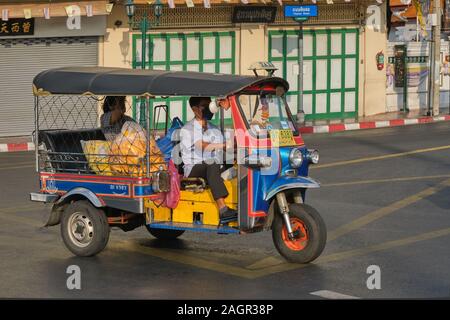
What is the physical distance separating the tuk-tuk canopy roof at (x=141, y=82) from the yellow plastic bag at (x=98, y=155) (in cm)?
67

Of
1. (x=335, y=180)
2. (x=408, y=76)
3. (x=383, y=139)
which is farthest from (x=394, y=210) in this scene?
(x=408, y=76)

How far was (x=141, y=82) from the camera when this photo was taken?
35.4 feet

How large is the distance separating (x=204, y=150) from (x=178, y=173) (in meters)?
0.41

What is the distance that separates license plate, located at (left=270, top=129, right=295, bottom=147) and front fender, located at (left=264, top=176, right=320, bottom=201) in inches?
15.7

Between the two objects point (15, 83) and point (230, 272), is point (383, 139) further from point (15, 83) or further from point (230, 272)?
point (230, 272)

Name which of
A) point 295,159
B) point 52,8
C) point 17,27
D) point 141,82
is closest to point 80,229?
point 141,82

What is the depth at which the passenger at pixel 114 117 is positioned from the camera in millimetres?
11719

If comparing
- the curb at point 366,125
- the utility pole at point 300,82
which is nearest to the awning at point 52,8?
the utility pole at point 300,82

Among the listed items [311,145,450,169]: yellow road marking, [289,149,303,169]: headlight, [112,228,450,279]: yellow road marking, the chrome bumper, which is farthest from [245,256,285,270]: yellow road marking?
[311,145,450,169]: yellow road marking

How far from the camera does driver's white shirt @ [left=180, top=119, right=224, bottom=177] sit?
1098 centimetres

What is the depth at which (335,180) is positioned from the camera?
55.2ft

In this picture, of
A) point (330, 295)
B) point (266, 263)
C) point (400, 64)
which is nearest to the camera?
point (330, 295)

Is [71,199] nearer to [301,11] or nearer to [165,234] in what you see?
[165,234]
